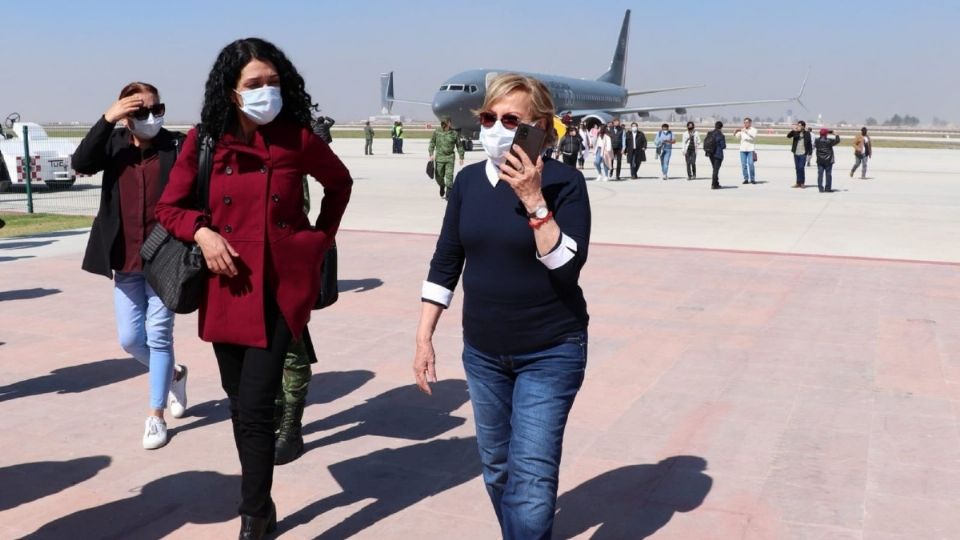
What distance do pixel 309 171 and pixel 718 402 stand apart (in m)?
3.23

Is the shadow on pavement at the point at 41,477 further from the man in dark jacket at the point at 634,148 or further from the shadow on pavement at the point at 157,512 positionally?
the man in dark jacket at the point at 634,148

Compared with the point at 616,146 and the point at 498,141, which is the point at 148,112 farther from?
the point at 616,146

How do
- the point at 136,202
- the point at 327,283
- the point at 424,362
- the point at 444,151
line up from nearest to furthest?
the point at 424,362 → the point at 327,283 → the point at 136,202 → the point at 444,151

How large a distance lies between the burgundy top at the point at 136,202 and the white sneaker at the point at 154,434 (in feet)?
2.66

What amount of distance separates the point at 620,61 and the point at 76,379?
66.1m

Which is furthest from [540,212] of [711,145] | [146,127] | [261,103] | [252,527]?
[711,145]

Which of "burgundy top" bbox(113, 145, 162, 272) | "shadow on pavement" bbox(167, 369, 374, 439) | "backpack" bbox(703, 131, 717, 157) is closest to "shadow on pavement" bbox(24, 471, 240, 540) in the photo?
"shadow on pavement" bbox(167, 369, 374, 439)

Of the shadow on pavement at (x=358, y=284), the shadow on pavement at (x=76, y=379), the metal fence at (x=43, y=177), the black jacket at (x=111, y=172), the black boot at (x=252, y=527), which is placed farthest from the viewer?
the metal fence at (x=43, y=177)

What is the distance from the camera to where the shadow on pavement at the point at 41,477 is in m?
4.34

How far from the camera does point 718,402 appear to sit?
585 cm

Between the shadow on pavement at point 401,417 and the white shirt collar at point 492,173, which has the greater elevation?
the white shirt collar at point 492,173

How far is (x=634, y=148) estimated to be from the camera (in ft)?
84.7

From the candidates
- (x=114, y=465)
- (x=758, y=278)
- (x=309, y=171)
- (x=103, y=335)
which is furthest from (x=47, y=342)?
(x=758, y=278)

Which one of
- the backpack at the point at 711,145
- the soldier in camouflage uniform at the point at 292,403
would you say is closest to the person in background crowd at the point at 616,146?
the backpack at the point at 711,145
